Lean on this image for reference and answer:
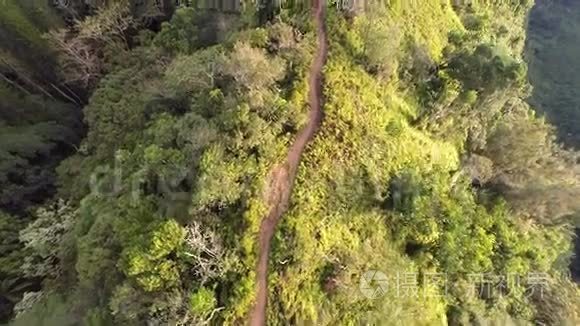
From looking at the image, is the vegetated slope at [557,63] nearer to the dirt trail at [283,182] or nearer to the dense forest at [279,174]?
the dense forest at [279,174]

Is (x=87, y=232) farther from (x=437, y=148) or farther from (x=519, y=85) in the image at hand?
(x=519, y=85)

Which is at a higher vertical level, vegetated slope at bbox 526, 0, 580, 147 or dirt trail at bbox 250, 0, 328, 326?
dirt trail at bbox 250, 0, 328, 326

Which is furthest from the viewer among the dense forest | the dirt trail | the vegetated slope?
the vegetated slope

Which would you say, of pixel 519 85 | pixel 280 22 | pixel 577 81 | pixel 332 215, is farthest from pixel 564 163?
pixel 577 81

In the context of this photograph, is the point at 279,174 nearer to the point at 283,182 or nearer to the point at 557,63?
the point at 283,182

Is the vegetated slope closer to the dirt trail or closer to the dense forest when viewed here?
the dense forest

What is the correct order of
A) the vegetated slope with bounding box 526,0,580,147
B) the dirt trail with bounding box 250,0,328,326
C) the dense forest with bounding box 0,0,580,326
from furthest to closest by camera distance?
the vegetated slope with bounding box 526,0,580,147 → the dense forest with bounding box 0,0,580,326 → the dirt trail with bounding box 250,0,328,326

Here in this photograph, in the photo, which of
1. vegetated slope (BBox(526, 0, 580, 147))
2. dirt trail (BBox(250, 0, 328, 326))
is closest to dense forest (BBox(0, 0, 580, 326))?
dirt trail (BBox(250, 0, 328, 326))
